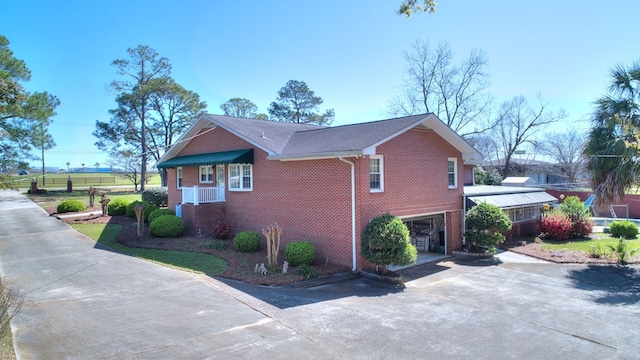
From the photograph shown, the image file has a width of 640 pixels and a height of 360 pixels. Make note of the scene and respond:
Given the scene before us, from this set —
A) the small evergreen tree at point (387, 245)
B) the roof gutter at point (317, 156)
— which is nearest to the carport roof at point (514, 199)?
the small evergreen tree at point (387, 245)

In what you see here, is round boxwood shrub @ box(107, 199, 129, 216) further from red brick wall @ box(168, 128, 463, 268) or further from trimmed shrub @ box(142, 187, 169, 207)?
red brick wall @ box(168, 128, 463, 268)

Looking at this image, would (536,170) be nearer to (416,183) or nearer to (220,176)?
(416,183)

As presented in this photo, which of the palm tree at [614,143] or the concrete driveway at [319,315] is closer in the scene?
the concrete driveway at [319,315]

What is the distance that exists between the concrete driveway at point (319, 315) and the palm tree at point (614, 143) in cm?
330

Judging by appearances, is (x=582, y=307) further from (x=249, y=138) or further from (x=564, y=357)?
(x=249, y=138)

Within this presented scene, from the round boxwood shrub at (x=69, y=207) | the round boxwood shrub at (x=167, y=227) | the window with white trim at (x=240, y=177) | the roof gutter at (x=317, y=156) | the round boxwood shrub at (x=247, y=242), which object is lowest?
the round boxwood shrub at (x=247, y=242)

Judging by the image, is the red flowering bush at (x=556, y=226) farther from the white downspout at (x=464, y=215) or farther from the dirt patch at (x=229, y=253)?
the dirt patch at (x=229, y=253)

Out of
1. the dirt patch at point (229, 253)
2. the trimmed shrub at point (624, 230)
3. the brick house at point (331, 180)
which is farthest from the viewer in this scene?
the trimmed shrub at point (624, 230)

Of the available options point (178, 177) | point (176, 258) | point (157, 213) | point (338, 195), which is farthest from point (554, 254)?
point (178, 177)

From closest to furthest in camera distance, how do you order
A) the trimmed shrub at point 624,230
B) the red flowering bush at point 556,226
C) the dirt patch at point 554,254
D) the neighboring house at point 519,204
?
the dirt patch at point 554,254, the neighboring house at point 519,204, the red flowering bush at point 556,226, the trimmed shrub at point 624,230

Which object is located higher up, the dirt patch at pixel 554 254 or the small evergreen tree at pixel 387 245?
the small evergreen tree at pixel 387 245

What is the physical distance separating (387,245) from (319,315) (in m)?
4.20

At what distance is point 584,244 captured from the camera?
65.6ft

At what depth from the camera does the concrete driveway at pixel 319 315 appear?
23.3 ft
